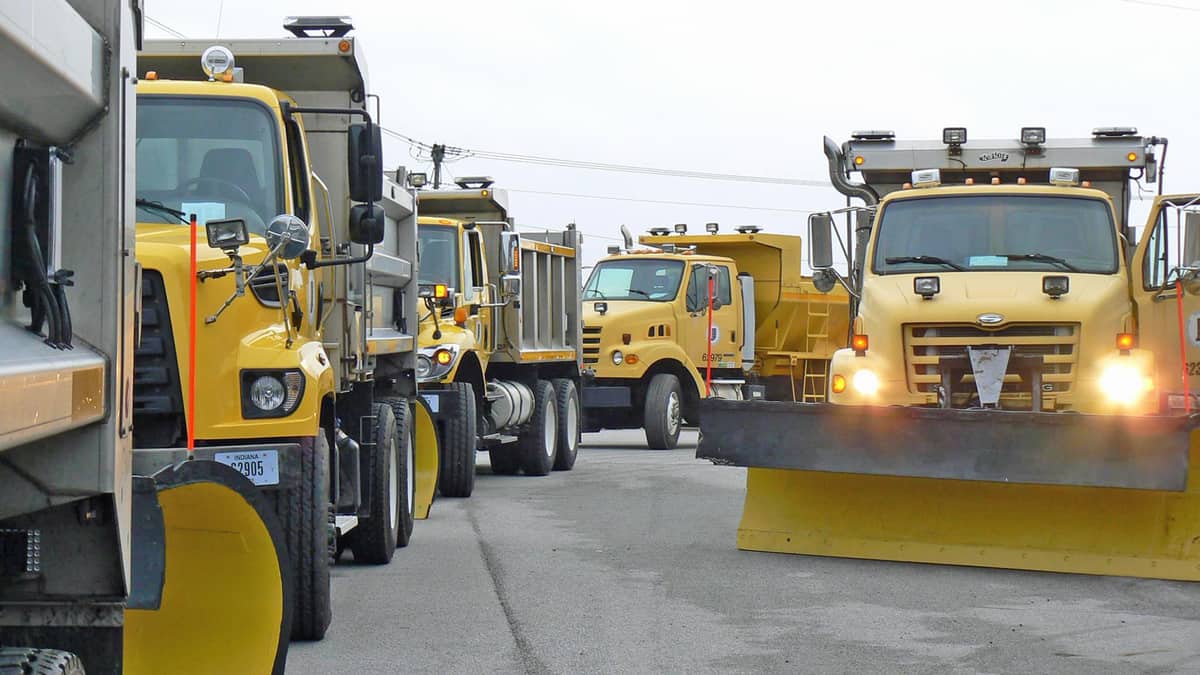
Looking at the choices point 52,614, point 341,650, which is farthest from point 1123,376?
point 52,614

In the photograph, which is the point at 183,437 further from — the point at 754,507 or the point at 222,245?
the point at 754,507

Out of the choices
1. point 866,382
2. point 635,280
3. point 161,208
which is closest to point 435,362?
point 866,382

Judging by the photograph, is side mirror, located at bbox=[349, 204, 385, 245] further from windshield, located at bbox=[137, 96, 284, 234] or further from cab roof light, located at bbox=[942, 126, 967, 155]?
cab roof light, located at bbox=[942, 126, 967, 155]

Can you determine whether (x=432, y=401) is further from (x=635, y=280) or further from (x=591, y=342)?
(x=635, y=280)

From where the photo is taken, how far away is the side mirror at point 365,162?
305 inches

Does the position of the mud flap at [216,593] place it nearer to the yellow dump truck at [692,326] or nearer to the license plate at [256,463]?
the license plate at [256,463]

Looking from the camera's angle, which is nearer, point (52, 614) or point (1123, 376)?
point (52, 614)

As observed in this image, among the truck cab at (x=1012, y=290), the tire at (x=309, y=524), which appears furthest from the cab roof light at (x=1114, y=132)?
the tire at (x=309, y=524)

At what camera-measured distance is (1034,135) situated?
513 inches

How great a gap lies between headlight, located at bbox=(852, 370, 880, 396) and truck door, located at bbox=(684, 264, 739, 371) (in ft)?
33.2

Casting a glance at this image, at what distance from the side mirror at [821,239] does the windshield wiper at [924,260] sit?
1.58 feet

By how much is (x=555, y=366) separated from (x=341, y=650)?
457 inches

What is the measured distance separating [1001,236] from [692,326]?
403 inches

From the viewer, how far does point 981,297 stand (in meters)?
11.1
